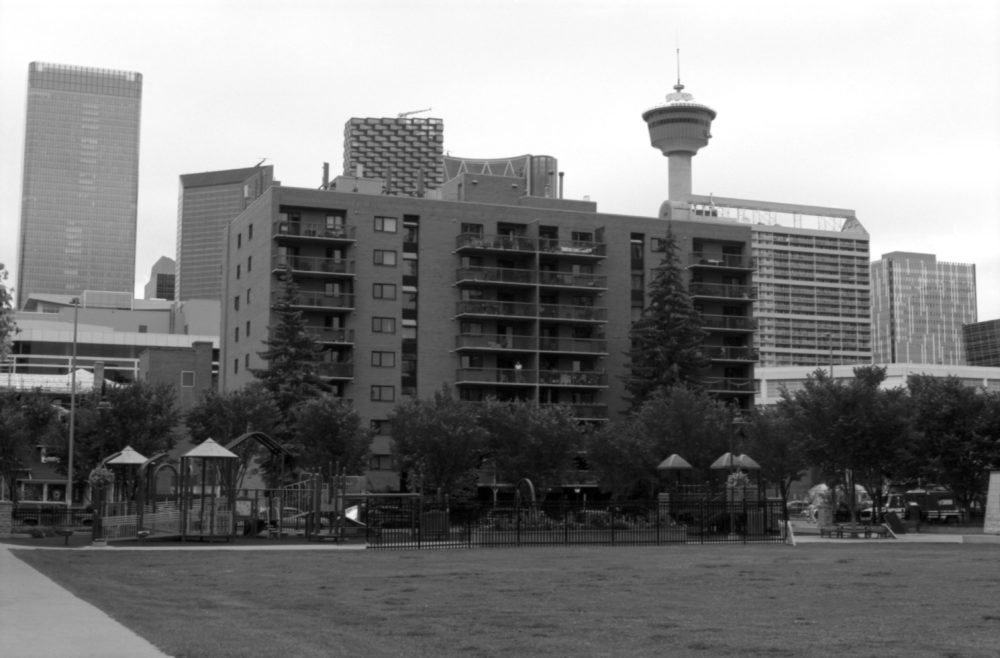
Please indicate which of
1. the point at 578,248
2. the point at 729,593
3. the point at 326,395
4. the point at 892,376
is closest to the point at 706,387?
the point at 578,248

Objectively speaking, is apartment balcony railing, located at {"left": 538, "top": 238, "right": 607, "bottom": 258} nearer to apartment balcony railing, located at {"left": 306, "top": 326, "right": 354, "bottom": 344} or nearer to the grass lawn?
apartment balcony railing, located at {"left": 306, "top": 326, "right": 354, "bottom": 344}

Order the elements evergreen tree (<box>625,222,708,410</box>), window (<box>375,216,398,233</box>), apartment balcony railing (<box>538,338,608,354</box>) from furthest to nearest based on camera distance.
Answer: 1. apartment balcony railing (<box>538,338,608,354</box>)
2. window (<box>375,216,398,233</box>)
3. evergreen tree (<box>625,222,708,410</box>)

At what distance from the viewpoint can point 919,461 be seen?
5903 cm

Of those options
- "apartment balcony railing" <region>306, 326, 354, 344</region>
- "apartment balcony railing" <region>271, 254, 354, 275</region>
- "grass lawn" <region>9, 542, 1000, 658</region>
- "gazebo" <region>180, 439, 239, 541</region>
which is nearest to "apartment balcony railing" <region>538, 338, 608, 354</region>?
"apartment balcony railing" <region>306, 326, 354, 344</region>

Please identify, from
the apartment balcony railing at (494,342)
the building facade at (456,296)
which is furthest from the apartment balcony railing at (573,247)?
the apartment balcony railing at (494,342)

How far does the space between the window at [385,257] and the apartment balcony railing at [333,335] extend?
220 inches

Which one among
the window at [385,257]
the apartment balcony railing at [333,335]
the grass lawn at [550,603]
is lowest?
the grass lawn at [550,603]

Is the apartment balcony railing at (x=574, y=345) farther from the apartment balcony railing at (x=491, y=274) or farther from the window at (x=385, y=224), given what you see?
the window at (x=385, y=224)

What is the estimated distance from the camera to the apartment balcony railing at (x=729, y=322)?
101 metres

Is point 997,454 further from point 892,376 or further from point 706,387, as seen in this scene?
point 892,376

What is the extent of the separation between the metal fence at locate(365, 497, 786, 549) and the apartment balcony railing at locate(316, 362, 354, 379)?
138ft

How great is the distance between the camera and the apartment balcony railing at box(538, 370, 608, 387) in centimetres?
9450

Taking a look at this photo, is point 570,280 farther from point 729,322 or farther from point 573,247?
point 729,322

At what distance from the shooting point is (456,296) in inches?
3755
